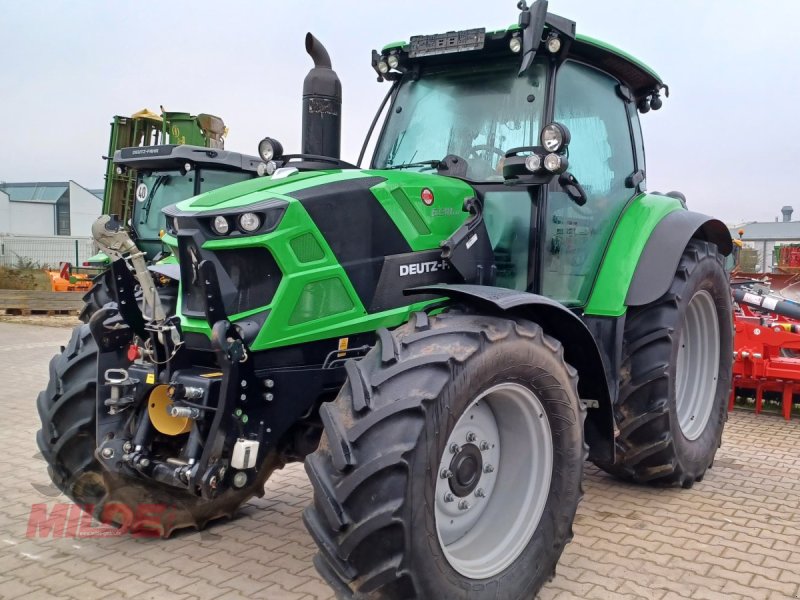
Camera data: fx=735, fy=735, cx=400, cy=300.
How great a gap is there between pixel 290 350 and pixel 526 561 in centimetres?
134

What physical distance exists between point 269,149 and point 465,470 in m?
2.05

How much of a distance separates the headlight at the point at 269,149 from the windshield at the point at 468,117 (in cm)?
61

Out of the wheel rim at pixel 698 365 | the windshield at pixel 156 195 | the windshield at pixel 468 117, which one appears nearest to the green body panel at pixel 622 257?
the wheel rim at pixel 698 365

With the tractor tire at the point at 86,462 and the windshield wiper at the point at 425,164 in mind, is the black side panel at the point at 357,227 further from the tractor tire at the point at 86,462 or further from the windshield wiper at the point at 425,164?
the tractor tire at the point at 86,462

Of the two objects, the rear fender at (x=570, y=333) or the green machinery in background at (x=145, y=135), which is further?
the green machinery in background at (x=145, y=135)

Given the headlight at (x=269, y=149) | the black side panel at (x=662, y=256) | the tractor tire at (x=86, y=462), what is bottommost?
the tractor tire at (x=86, y=462)

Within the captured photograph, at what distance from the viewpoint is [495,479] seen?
3340 millimetres

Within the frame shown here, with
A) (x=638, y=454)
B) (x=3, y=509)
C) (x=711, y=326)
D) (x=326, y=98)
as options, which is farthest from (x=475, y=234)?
(x=3, y=509)

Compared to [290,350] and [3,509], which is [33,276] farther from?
[290,350]

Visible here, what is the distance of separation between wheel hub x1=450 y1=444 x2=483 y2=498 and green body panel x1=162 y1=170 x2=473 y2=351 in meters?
0.69

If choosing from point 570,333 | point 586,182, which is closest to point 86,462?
point 570,333

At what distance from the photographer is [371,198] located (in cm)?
332

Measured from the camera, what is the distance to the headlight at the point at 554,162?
11.4 feet

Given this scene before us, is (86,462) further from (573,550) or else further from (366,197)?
(573,550)
